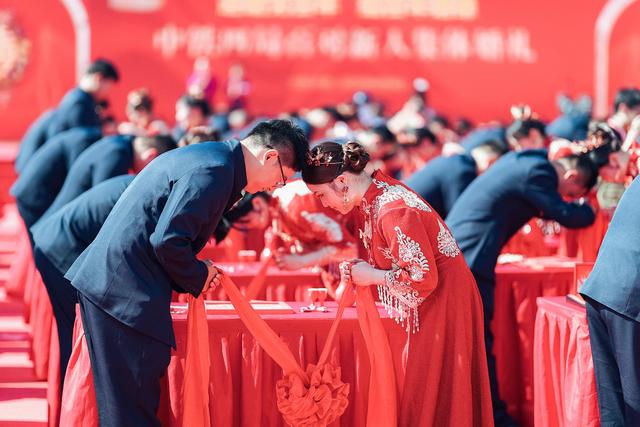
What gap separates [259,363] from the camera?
3100mm

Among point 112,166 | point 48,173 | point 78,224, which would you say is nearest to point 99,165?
point 112,166

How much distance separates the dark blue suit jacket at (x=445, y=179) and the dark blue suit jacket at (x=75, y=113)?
7.10 ft

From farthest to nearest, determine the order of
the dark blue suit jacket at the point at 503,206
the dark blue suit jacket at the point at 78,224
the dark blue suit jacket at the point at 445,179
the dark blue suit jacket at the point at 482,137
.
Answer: the dark blue suit jacket at the point at 482,137
the dark blue suit jacket at the point at 445,179
the dark blue suit jacket at the point at 503,206
the dark blue suit jacket at the point at 78,224

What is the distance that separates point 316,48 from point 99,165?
6942mm

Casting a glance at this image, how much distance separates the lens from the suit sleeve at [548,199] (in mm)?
3910

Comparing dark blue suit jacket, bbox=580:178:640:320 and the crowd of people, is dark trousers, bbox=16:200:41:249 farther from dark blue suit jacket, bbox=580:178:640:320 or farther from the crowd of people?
dark blue suit jacket, bbox=580:178:640:320

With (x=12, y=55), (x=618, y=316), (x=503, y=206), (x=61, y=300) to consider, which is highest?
(x=12, y=55)

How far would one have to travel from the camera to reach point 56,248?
3.43m

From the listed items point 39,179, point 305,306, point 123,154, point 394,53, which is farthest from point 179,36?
point 305,306

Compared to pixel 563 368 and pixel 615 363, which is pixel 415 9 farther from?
pixel 615 363

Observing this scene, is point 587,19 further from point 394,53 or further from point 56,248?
point 56,248

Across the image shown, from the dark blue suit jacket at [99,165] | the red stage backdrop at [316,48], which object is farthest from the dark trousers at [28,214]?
the red stage backdrop at [316,48]

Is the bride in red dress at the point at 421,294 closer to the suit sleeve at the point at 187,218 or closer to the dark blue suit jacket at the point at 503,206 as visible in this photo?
the suit sleeve at the point at 187,218

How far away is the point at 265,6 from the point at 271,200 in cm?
667
